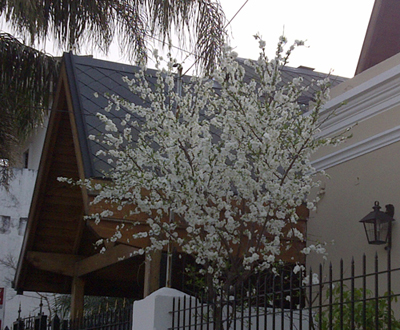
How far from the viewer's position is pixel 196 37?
959 cm

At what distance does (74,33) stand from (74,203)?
276 centimetres

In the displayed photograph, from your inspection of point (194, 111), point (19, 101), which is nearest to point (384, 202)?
point (194, 111)

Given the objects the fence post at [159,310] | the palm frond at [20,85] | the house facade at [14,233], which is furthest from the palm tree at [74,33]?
the house facade at [14,233]

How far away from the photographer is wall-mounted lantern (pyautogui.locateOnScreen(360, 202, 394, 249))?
24.3ft

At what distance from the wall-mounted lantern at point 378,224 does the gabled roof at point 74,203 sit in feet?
8.05

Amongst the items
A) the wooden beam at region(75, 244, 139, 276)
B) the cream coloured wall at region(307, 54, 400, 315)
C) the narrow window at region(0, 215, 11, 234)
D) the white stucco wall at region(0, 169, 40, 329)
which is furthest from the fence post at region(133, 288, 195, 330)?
the narrow window at region(0, 215, 11, 234)

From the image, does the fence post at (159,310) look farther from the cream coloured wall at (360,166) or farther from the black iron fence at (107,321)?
the cream coloured wall at (360,166)

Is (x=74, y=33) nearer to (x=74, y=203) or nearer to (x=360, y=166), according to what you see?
(x=74, y=203)

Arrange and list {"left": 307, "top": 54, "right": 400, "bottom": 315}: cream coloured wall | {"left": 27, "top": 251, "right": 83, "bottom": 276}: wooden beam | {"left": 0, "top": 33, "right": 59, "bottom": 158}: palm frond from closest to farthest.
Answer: {"left": 307, "top": 54, "right": 400, "bottom": 315}: cream coloured wall < {"left": 0, "top": 33, "right": 59, "bottom": 158}: palm frond < {"left": 27, "top": 251, "right": 83, "bottom": 276}: wooden beam

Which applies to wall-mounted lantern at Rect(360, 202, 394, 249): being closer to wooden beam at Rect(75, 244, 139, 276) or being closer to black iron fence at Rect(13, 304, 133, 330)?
black iron fence at Rect(13, 304, 133, 330)

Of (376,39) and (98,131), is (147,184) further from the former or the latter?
(376,39)

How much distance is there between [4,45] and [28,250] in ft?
11.4

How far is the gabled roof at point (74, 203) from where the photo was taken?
899 centimetres

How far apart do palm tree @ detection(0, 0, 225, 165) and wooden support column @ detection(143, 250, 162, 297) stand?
106 inches
